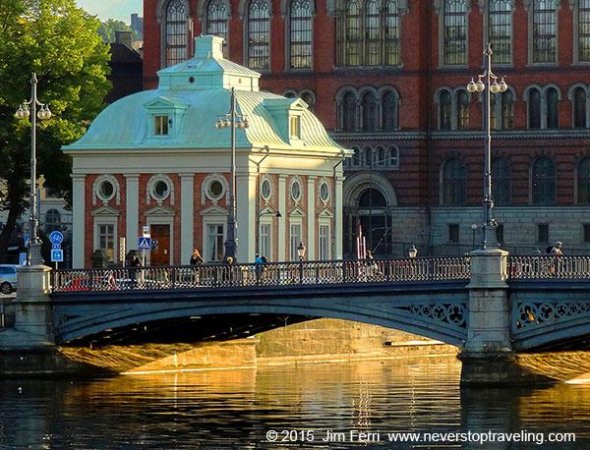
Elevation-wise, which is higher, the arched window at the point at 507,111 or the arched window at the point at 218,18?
the arched window at the point at 218,18

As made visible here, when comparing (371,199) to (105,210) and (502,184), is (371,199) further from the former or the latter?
(105,210)

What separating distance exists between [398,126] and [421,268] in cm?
5771

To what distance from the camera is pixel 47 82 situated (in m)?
127

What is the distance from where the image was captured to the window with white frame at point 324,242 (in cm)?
11562

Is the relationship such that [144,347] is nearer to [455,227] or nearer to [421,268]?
[421,268]

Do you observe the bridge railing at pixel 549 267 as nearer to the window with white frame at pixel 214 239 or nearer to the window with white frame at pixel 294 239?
the window with white frame at pixel 214 239

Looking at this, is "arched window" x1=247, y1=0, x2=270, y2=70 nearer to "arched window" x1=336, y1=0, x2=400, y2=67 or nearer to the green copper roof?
"arched window" x1=336, y1=0, x2=400, y2=67

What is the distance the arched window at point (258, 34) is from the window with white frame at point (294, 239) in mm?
36133

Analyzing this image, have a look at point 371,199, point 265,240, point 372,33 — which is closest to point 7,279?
point 265,240

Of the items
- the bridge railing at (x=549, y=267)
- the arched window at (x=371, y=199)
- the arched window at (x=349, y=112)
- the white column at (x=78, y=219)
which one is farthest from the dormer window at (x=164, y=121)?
the arched window at (x=371, y=199)

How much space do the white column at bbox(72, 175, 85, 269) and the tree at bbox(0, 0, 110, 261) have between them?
1167 centimetres

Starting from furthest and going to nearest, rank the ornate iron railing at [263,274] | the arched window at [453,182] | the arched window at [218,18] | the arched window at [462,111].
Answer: the arched window at [218,18] → the arched window at [453,182] → the arched window at [462,111] → the ornate iron railing at [263,274]

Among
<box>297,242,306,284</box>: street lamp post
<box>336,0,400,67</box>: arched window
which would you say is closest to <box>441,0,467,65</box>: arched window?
<box>336,0,400,67</box>: arched window

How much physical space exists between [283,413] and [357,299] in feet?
22.9
